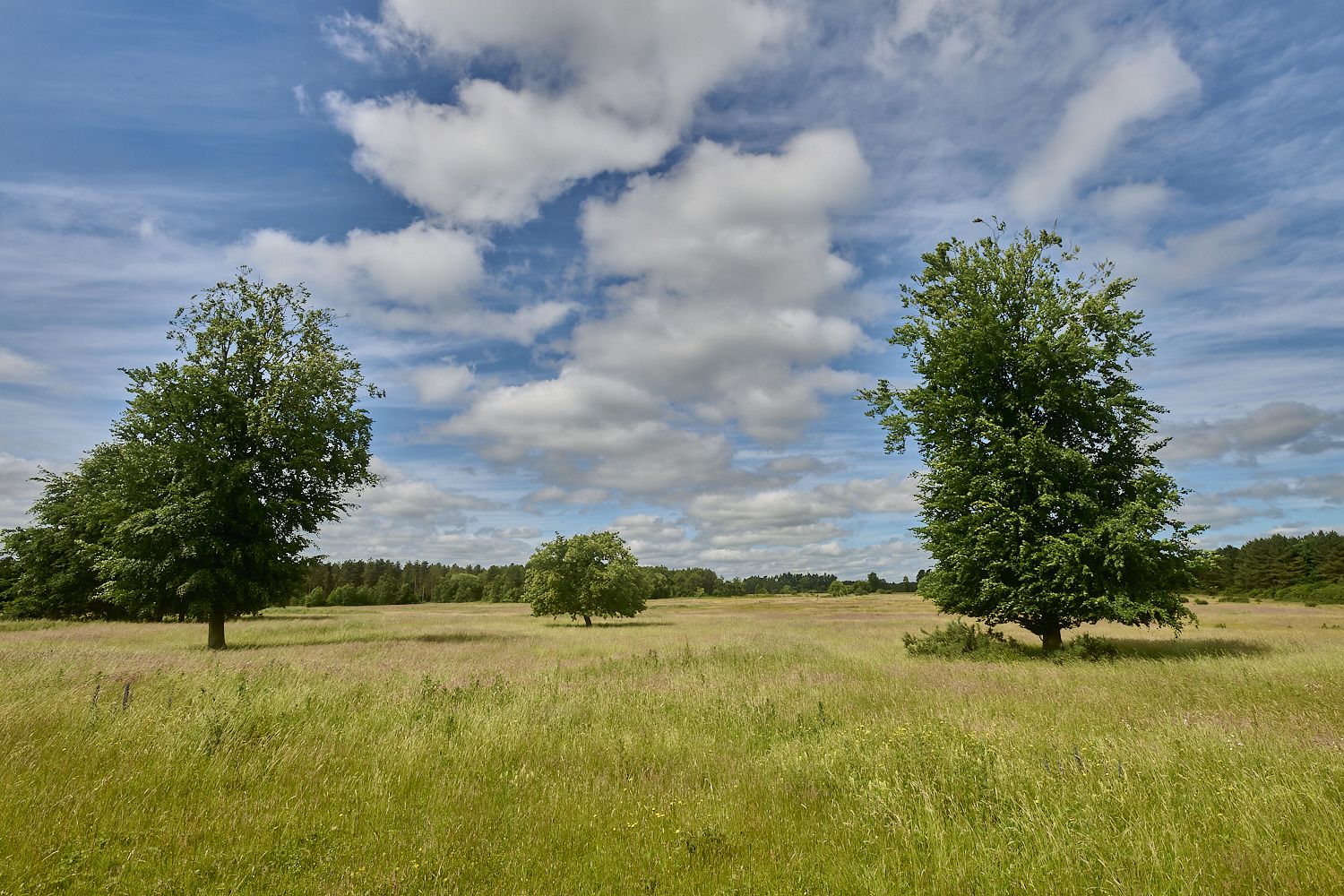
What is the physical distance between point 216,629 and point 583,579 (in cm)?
2561

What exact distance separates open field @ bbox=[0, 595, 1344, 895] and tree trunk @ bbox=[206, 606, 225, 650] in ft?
34.9

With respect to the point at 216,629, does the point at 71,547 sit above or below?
above

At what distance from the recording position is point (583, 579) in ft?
149

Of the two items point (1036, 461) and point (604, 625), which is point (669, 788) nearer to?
point (1036, 461)

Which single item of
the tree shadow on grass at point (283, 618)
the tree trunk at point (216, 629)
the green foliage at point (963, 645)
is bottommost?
the tree shadow on grass at point (283, 618)

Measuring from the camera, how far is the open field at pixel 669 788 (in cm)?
464

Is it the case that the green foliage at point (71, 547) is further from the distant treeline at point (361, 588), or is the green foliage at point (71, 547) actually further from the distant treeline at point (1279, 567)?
the distant treeline at point (1279, 567)

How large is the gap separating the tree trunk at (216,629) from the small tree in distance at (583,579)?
23.6 meters

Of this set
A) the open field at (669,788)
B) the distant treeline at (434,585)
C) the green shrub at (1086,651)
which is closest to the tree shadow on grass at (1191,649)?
the green shrub at (1086,651)

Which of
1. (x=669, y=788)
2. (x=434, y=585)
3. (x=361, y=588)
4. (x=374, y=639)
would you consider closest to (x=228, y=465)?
(x=374, y=639)

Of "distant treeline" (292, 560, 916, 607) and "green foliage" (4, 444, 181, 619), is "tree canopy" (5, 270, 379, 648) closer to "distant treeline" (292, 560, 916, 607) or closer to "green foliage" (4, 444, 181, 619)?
"green foliage" (4, 444, 181, 619)

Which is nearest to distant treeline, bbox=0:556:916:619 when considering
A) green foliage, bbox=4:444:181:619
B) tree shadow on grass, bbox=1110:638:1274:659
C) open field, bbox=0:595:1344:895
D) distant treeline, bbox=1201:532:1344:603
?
green foliage, bbox=4:444:181:619

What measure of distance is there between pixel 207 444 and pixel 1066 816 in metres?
28.7

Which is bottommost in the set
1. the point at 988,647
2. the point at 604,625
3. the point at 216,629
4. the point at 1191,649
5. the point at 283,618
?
the point at 604,625
